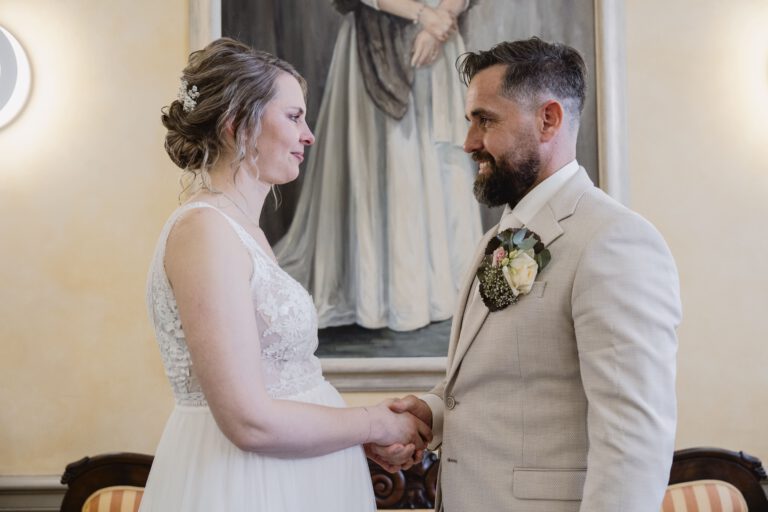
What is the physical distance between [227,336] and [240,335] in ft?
0.10

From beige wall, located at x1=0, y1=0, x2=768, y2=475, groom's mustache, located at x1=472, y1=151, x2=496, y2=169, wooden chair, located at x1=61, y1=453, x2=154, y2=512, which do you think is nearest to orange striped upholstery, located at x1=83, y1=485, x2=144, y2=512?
wooden chair, located at x1=61, y1=453, x2=154, y2=512

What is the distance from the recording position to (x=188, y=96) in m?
2.15

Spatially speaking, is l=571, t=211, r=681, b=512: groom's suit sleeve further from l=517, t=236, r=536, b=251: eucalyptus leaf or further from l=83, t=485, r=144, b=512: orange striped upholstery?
l=83, t=485, r=144, b=512: orange striped upholstery

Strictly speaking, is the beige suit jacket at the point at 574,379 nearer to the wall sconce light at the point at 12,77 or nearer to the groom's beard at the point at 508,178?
the groom's beard at the point at 508,178

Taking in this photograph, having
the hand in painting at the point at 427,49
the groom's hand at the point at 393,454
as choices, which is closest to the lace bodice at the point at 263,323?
the groom's hand at the point at 393,454

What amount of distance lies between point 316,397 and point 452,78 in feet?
5.95

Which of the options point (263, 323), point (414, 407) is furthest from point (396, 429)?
point (263, 323)

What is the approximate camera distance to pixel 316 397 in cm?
219

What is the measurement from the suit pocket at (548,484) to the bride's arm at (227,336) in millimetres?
517

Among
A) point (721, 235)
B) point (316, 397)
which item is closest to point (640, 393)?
point (316, 397)

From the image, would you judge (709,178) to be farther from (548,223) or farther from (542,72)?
(548,223)

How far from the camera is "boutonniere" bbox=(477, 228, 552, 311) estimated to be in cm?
193

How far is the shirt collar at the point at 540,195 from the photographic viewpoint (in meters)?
2.10

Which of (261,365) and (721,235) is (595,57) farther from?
(261,365)
